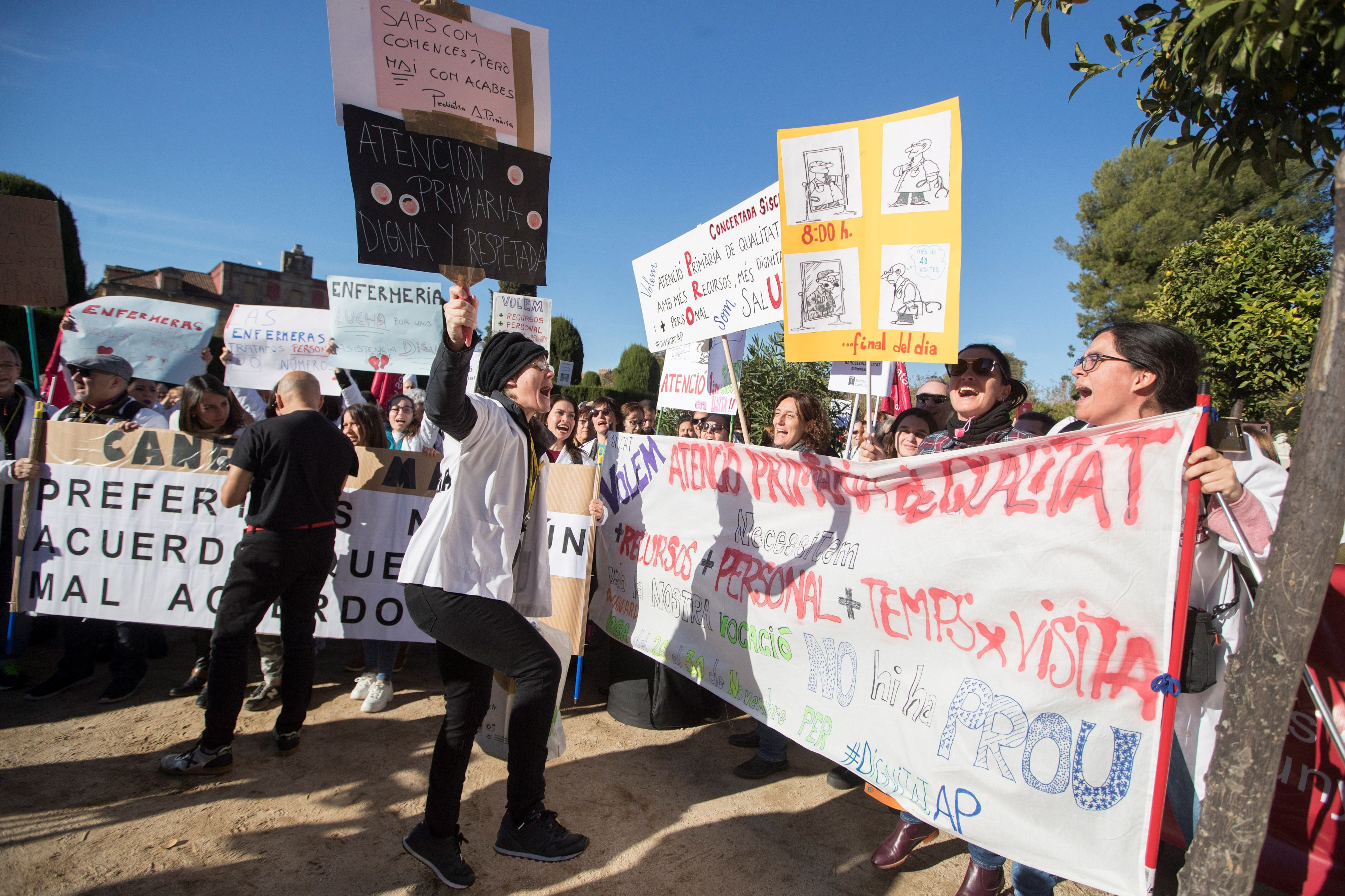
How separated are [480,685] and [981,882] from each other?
194cm

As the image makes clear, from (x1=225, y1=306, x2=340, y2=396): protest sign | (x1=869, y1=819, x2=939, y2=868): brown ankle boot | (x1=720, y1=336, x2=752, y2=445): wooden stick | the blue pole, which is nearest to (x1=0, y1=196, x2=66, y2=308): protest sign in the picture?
the blue pole

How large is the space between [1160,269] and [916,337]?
16.2 metres

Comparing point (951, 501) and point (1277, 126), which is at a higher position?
point (1277, 126)

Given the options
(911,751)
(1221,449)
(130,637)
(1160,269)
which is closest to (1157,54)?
(1221,449)

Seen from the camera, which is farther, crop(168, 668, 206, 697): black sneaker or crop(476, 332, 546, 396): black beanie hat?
crop(168, 668, 206, 697): black sneaker

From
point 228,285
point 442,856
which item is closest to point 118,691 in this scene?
point 442,856

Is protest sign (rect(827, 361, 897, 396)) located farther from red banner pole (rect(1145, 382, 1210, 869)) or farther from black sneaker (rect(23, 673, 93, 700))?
black sneaker (rect(23, 673, 93, 700))

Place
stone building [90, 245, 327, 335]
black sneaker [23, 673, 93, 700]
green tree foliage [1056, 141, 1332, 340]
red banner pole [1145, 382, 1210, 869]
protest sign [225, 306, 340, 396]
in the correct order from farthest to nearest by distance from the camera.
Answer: stone building [90, 245, 327, 335] < green tree foliage [1056, 141, 1332, 340] < protest sign [225, 306, 340, 396] < black sneaker [23, 673, 93, 700] < red banner pole [1145, 382, 1210, 869]

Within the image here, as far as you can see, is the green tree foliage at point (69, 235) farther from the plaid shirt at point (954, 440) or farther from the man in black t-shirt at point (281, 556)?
the plaid shirt at point (954, 440)

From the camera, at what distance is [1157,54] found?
1.83 meters

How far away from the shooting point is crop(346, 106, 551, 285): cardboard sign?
8.90ft

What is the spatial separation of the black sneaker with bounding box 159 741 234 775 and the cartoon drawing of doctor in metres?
4.22

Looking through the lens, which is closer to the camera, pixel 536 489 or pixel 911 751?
pixel 911 751

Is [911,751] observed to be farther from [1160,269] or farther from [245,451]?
[1160,269]
